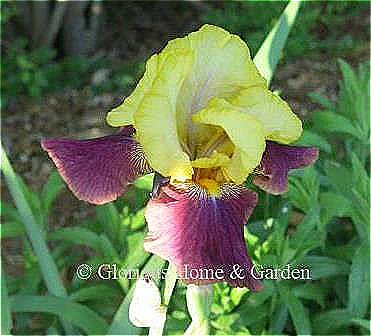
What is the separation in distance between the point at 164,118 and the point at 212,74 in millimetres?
113

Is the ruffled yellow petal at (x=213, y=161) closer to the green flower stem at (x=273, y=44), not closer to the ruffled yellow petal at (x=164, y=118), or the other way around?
the ruffled yellow petal at (x=164, y=118)

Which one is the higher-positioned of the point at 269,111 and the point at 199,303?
the point at 269,111

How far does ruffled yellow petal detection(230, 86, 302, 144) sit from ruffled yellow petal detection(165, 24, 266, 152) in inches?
1.2

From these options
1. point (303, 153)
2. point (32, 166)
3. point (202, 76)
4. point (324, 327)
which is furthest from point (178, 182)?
point (32, 166)

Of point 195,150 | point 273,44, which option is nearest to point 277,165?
point 195,150

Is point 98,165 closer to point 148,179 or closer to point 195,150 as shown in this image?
point 195,150

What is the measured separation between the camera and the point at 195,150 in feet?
3.51

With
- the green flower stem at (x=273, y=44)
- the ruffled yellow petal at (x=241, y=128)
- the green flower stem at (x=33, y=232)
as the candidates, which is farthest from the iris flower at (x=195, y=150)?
the green flower stem at (x=273, y=44)

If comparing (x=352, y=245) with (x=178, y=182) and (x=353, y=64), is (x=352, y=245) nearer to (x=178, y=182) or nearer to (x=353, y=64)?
(x=178, y=182)

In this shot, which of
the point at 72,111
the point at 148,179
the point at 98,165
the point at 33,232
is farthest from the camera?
the point at 72,111

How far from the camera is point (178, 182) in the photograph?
103 cm

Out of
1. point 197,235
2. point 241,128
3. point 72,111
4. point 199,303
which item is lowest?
point 72,111

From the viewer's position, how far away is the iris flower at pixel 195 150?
0.98 m

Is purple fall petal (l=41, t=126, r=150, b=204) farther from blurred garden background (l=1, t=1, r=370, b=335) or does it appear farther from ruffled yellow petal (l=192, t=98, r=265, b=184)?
blurred garden background (l=1, t=1, r=370, b=335)
